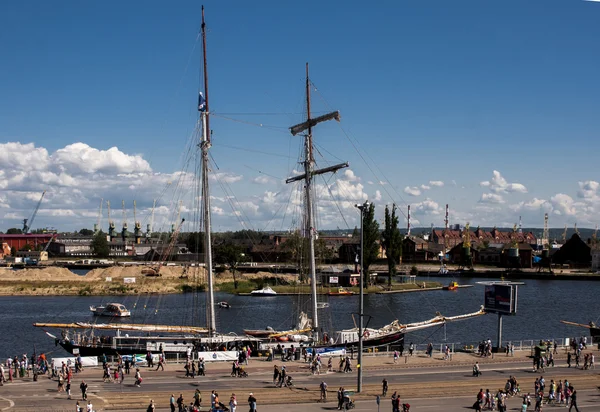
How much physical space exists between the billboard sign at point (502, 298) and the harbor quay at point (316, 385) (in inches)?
164

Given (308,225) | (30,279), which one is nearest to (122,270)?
(30,279)

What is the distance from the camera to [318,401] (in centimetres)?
3956

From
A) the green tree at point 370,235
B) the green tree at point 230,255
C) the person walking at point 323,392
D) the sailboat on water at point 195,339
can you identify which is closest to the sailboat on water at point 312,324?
the sailboat on water at point 195,339

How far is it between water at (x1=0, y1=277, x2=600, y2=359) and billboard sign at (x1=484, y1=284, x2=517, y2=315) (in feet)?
40.4

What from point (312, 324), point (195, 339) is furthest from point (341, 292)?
point (195, 339)

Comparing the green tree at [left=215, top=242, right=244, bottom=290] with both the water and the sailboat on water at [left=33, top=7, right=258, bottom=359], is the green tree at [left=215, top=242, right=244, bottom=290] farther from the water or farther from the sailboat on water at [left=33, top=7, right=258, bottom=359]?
the sailboat on water at [left=33, top=7, right=258, bottom=359]

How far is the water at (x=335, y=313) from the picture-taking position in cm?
7575

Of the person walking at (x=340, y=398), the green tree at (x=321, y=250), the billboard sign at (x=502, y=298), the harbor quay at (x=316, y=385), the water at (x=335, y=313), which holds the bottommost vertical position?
the water at (x=335, y=313)

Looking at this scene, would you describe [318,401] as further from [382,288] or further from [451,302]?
[382,288]

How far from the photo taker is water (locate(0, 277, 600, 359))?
75.8 meters

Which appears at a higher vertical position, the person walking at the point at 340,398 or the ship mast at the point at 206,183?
the ship mast at the point at 206,183

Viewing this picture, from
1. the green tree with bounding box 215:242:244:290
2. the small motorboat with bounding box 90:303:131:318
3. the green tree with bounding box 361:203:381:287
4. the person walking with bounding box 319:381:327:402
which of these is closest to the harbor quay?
the person walking with bounding box 319:381:327:402

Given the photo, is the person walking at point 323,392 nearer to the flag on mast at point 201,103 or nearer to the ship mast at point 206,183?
the ship mast at point 206,183

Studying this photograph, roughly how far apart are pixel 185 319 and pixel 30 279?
218 ft
